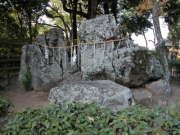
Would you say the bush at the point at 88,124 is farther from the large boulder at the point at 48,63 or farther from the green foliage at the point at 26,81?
the green foliage at the point at 26,81

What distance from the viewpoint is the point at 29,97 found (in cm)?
602

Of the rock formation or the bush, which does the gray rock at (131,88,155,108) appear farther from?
the bush

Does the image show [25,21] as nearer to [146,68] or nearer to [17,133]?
[146,68]

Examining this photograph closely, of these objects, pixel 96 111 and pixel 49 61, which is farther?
pixel 49 61

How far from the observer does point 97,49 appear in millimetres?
5703

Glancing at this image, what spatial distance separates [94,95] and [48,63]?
4152mm

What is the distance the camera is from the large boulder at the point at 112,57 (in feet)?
17.1

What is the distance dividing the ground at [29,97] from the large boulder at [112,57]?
977 mm

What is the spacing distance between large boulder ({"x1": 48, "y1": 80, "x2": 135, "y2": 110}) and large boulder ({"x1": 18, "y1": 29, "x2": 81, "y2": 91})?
327 cm

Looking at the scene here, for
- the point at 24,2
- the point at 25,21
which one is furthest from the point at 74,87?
the point at 25,21

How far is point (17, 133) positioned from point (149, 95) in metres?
4.46

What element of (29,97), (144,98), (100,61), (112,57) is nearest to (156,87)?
(144,98)

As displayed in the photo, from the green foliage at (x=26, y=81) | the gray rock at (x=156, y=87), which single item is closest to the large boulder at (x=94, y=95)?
the gray rock at (x=156, y=87)

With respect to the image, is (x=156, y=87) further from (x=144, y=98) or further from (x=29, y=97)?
(x=29, y=97)
